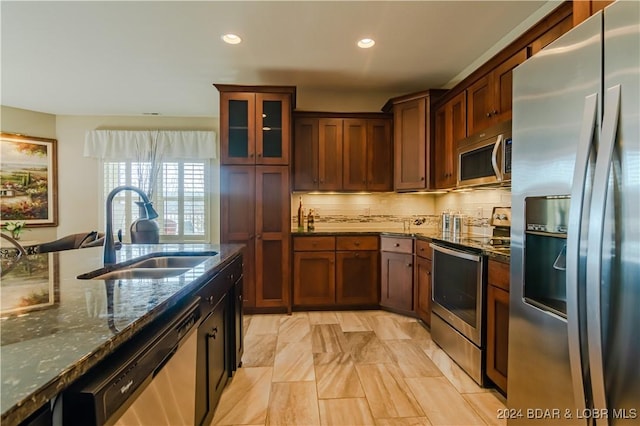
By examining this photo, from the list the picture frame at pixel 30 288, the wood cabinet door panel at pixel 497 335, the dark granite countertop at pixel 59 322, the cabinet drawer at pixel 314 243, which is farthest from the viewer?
the cabinet drawer at pixel 314 243

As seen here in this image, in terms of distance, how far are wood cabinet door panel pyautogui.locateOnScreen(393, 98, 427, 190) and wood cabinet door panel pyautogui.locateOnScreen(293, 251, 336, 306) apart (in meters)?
1.24

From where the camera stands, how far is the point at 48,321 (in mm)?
746

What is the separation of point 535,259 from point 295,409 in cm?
154

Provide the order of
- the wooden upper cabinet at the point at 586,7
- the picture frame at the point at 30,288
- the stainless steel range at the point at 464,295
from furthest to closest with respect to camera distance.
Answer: the stainless steel range at the point at 464,295 < the wooden upper cabinet at the point at 586,7 < the picture frame at the point at 30,288

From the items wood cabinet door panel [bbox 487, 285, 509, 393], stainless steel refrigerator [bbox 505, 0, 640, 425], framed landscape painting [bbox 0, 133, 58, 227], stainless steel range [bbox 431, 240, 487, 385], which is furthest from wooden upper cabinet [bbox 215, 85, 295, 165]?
framed landscape painting [bbox 0, 133, 58, 227]

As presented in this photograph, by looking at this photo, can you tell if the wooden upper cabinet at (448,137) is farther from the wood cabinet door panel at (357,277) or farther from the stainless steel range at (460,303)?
the wood cabinet door panel at (357,277)

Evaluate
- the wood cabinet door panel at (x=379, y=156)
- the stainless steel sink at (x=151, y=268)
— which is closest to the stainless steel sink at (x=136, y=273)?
the stainless steel sink at (x=151, y=268)

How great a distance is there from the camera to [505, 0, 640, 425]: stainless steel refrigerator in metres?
0.93

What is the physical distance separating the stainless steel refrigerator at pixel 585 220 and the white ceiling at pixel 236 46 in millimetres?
1459

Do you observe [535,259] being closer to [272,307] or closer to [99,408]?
[99,408]

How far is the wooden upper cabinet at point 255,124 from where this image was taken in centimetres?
339

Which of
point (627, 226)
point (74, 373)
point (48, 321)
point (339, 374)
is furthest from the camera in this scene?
point (339, 374)

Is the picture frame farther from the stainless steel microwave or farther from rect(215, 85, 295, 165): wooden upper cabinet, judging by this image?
the stainless steel microwave

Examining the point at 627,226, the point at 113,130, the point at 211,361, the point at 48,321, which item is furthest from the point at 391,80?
the point at 113,130
